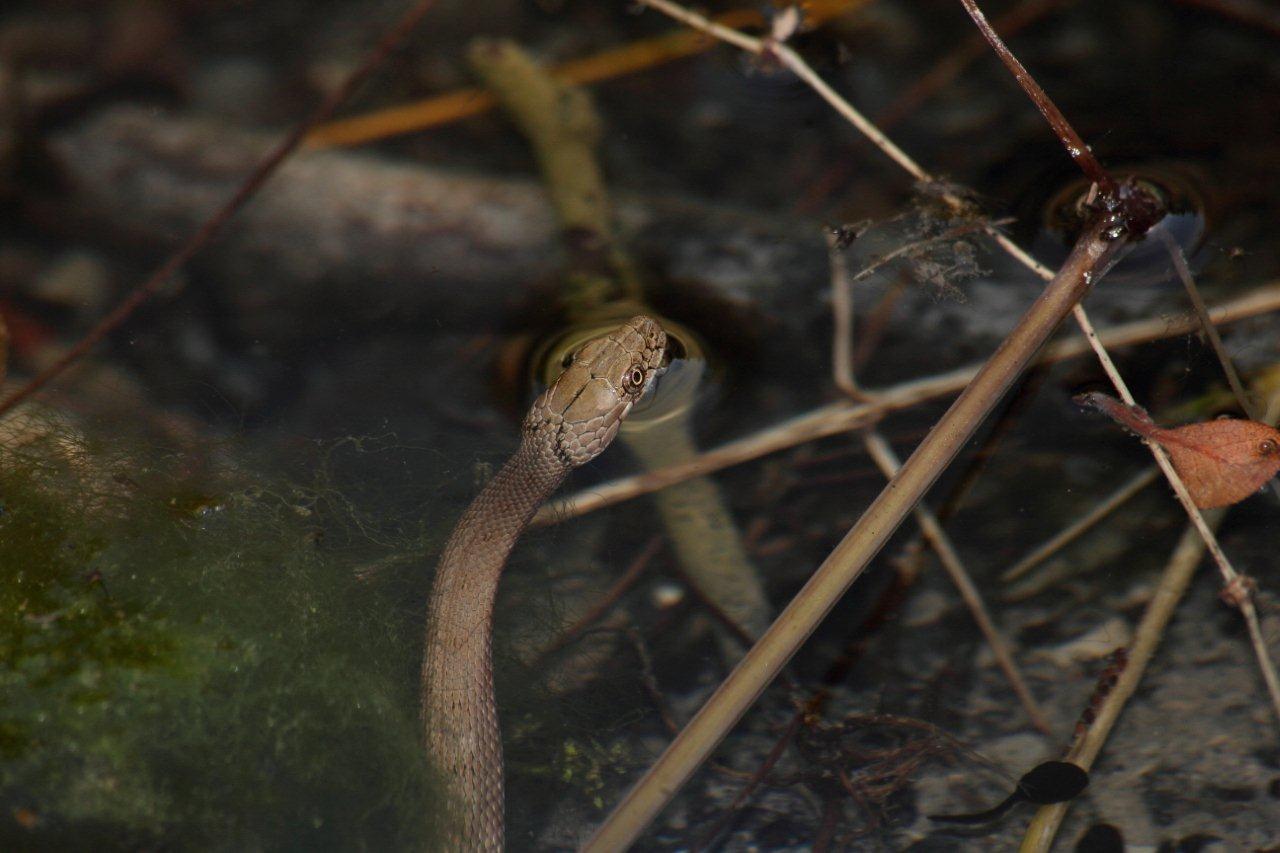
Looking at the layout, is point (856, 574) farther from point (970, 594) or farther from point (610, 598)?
point (610, 598)

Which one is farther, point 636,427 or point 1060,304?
point 636,427

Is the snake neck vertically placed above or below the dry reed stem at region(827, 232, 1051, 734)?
below

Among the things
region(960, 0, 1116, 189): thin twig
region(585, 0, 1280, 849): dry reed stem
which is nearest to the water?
region(585, 0, 1280, 849): dry reed stem

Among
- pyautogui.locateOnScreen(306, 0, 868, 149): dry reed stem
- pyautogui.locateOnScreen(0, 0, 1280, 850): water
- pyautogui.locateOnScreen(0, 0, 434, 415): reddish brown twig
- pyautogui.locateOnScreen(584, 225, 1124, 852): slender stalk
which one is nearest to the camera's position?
pyautogui.locateOnScreen(584, 225, 1124, 852): slender stalk

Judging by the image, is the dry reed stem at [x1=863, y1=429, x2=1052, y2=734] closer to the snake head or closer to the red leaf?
the red leaf

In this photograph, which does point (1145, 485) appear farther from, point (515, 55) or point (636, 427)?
point (515, 55)

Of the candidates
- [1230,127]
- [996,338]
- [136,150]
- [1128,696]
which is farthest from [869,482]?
[136,150]

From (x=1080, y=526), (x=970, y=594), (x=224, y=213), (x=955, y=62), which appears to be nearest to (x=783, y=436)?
(x=970, y=594)
